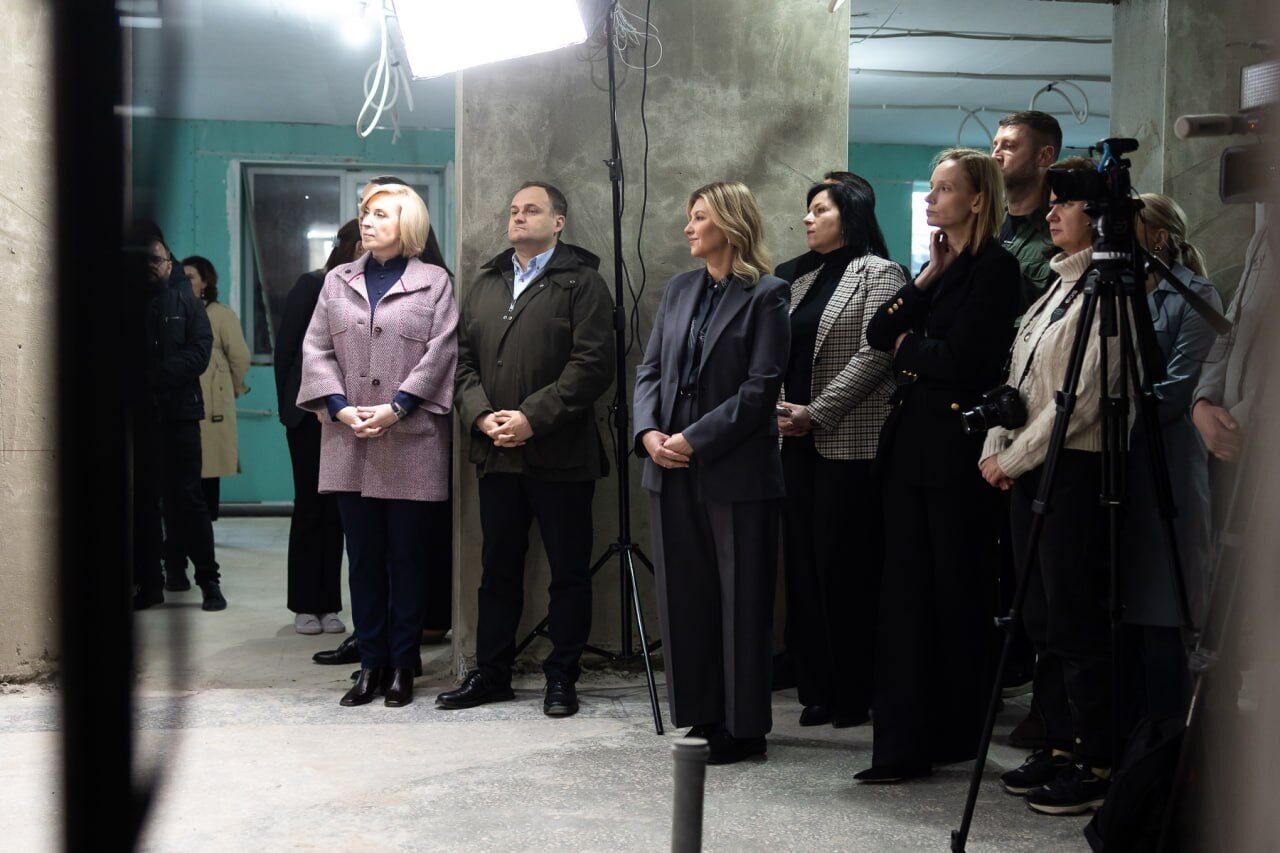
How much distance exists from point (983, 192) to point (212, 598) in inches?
134

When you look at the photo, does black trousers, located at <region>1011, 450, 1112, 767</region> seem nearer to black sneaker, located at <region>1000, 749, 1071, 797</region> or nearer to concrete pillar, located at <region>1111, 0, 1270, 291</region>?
black sneaker, located at <region>1000, 749, 1071, 797</region>

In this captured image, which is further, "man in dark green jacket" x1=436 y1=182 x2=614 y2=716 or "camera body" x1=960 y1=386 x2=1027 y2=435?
"man in dark green jacket" x1=436 y1=182 x2=614 y2=716

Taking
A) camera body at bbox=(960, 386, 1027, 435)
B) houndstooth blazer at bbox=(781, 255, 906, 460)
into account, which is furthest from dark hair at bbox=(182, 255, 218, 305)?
camera body at bbox=(960, 386, 1027, 435)

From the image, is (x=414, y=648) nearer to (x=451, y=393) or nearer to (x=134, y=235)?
(x=451, y=393)

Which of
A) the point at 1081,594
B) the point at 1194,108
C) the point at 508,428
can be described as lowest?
the point at 1081,594

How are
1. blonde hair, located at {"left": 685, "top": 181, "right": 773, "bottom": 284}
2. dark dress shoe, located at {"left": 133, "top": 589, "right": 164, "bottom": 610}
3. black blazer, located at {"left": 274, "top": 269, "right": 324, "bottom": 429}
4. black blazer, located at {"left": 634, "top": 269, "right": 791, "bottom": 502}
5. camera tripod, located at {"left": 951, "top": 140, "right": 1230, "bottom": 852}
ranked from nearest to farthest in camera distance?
dark dress shoe, located at {"left": 133, "top": 589, "right": 164, "bottom": 610} → camera tripod, located at {"left": 951, "top": 140, "right": 1230, "bottom": 852} → black blazer, located at {"left": 634, "top": 269, "right": 791, "bottom": 502} → blonde hair, located at {"left": 685, "top": 181, "right": 773, "bottom": 284} → black blazer, located at {"left": 274, "top": 269, "right": 324, "bottom": 429}

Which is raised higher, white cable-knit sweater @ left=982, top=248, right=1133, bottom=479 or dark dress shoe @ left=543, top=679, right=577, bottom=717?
white cable-knit sweater @ left=982, top=248, right=1133, bottom=479

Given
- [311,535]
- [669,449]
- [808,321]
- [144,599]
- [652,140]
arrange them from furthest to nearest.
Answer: [311,535]
[652,140]
[808,321]
[669,449]
[144,599]

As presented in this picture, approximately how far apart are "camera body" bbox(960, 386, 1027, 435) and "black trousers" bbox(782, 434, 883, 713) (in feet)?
1.81

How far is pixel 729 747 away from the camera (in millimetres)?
2834

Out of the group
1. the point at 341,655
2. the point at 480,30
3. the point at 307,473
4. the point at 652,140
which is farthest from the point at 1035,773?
the point at 307,473

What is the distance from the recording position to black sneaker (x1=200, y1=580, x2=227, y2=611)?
4.73m

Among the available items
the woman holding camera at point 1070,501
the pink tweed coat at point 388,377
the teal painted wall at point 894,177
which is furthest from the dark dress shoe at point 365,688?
the teal painted wall at point 894,177

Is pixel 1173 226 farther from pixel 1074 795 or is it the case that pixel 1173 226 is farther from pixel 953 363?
pixel 1074 795
